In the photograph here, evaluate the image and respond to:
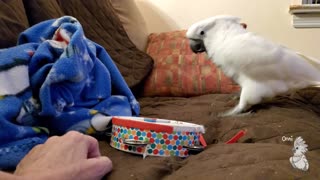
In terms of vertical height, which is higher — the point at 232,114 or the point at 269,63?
the point at 269,63

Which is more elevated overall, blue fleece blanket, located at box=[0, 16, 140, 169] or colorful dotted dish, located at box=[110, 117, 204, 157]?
blue fleece blanket, located at box=[0, 16, 140, 169]

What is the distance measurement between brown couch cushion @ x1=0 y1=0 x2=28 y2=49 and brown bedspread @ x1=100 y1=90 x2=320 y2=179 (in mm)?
307

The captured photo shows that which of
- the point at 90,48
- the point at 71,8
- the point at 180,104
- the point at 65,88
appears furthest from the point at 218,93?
the point at 65,88

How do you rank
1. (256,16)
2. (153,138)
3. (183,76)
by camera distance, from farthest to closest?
(256,16) → (183,76) → (153,138)

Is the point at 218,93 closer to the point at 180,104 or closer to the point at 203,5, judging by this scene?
the point at 180,104

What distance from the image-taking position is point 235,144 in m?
0.66

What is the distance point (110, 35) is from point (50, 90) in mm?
701

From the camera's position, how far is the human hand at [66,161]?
18.9 inches

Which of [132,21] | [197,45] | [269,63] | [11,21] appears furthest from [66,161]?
[132,21]

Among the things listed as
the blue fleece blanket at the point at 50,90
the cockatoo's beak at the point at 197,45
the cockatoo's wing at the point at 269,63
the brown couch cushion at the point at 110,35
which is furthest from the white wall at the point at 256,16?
the blue fleece blanket at the point at 50,90

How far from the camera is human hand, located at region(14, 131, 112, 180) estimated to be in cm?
48

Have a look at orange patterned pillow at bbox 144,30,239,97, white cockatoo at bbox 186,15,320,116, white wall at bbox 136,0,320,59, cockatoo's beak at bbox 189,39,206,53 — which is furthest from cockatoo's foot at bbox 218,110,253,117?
white wall at bbox 136,0,320,59

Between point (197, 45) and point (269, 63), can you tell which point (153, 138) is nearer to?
point (269, 63)

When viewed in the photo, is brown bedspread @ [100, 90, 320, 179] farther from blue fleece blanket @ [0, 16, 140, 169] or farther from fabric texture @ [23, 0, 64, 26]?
fabric texture @ [23, 0, 64, 26]
